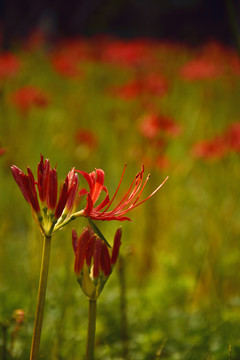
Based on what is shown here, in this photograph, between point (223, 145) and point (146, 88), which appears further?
point (146, 88)

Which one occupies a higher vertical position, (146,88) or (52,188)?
(146,88)

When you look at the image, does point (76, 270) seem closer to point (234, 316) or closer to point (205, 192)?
point (234, 316)

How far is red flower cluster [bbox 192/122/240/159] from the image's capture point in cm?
176

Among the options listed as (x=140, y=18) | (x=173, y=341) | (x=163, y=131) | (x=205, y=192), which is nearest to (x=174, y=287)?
(x=173, y=341)

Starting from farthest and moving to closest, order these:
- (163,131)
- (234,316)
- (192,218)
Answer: (192,218)
(163,131)
(234,316)

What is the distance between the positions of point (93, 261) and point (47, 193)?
0.11 m

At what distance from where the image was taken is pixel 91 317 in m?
0.63

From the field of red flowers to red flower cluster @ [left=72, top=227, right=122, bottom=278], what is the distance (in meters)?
0.19

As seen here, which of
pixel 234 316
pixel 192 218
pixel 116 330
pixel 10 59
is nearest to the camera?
pixel 234 316

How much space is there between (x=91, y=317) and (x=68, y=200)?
15 cm

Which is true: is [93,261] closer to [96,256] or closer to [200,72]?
[96,256]

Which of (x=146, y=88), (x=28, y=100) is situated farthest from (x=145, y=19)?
(x=28, y=100)

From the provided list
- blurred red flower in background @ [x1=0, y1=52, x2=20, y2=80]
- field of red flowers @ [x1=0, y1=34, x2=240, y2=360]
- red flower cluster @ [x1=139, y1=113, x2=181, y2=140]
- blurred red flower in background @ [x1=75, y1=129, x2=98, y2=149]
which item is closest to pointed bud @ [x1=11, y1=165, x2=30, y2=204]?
field of red flowers @ [x1=0, y1=34, x2=240, y2=360]

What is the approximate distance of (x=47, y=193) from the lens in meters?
0.62
